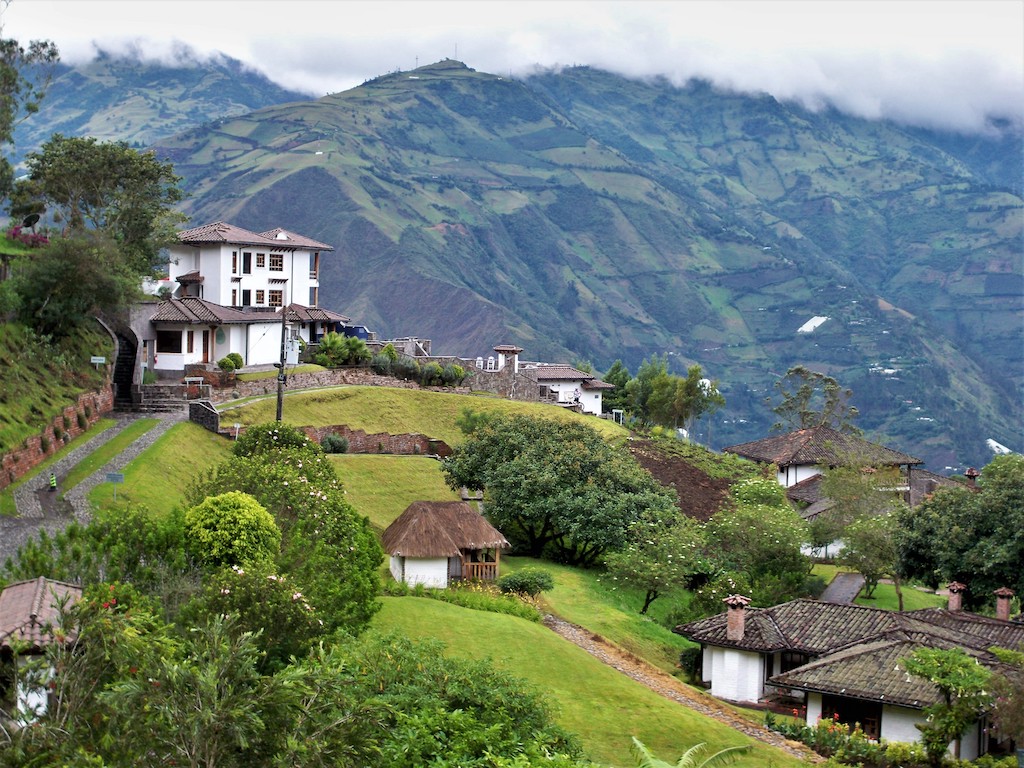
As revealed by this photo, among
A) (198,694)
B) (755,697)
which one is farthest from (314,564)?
(755,697)

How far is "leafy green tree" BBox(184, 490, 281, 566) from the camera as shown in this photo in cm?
2777

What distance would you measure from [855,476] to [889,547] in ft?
39.1

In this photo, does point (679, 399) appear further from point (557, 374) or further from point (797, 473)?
point (797, 473)

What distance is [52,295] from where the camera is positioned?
49.3m

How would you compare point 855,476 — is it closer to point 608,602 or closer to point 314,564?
point 608,602

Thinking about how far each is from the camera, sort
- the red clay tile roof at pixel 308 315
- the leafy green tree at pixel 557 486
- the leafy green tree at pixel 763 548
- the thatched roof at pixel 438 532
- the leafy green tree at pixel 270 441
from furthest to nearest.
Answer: the red clay tile roof at pixel 308 315 → the leafy green tree at pixel 557 486 → the leafy green tree at pixel 763 548 → the thatched roof at pixel 438 532 → the leafy green tree at pixel 270 441

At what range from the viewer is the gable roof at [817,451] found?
244 ft

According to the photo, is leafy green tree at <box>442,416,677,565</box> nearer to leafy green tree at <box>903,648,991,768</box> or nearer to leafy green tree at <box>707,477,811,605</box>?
leafy green tree at <box>707,477,811,605</box>

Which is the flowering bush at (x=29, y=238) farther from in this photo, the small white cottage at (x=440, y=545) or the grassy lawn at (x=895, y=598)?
the grassy lawn at (x=895, y=598)

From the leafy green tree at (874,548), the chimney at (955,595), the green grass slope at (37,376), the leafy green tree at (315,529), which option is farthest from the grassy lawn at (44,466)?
the chimney at (955,595)

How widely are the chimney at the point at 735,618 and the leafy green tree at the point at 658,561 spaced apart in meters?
7.89

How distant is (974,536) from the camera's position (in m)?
46.1

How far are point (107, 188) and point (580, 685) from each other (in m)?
43.4

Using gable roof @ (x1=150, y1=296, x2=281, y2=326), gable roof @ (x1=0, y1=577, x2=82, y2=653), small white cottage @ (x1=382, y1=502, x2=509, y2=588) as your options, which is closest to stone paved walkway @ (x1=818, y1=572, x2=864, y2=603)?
small white cottage @ (x1=382, y1=502, x2=509, y2=588)
